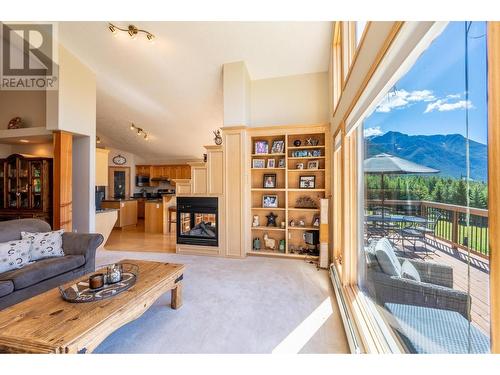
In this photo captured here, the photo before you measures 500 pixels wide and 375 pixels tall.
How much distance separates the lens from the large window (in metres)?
0.77

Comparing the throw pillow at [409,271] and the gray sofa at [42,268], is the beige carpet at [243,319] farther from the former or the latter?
the gray sofa at [42,268]

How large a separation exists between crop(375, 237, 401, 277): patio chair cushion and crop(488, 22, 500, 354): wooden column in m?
1.12

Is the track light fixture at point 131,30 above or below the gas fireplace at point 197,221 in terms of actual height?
above

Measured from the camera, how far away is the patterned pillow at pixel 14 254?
7.46ft

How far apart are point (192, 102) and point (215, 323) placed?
163 inches

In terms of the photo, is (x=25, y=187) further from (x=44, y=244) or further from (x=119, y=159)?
(x=119, y=159)

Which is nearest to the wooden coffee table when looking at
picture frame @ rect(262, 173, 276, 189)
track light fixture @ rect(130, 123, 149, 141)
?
picture frame @ rect(262, 173, 276, 189)

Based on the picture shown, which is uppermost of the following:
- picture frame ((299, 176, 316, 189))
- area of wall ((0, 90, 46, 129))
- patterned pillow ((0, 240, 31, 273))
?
area of wall ((0, 90, 46, 129))

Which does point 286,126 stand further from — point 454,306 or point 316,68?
point 454,306

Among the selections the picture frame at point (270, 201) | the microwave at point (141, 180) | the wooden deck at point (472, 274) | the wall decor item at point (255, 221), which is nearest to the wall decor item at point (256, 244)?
the wall decor item at point (255, 221)

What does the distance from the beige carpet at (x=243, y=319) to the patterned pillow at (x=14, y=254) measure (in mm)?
1431

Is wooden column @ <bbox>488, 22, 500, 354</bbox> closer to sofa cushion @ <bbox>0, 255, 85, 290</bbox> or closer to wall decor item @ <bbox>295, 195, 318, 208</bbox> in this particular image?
sofa cushion @ <bbox>0, 255, 85, 290</bbox>
